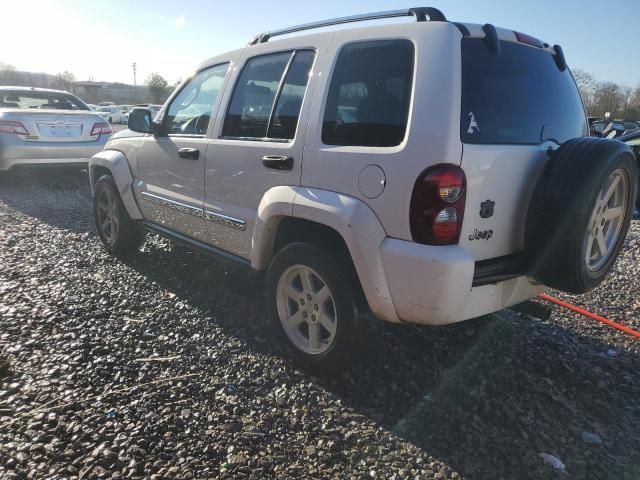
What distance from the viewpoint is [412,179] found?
7.52ft

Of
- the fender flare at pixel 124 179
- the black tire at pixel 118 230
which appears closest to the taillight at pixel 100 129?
the black tire at pixel 118 230

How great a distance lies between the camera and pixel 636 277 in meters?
4.85

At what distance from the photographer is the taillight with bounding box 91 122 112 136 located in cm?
808

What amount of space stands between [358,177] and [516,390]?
1.55 meters

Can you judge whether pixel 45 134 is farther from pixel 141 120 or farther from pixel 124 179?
pixel 141 120

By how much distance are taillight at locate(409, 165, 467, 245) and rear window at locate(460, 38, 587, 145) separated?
22 centimetres

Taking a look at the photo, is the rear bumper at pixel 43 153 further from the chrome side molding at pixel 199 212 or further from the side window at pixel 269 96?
the side window at pixel 269 96

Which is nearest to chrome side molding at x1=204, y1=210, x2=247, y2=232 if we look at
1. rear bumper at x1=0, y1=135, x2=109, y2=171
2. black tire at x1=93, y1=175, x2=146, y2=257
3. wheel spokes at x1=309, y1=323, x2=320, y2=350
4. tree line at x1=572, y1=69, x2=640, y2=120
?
wheel spokes at x1=309, y1=323, x2=320, y2=350

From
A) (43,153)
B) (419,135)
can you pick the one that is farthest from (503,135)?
(43,153)

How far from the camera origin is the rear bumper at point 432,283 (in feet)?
7.43

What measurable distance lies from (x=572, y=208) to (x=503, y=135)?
0.50m

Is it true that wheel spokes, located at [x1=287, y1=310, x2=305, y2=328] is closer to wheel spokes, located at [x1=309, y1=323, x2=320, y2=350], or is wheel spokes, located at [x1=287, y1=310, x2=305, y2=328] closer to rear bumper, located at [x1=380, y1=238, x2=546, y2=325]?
wheel spokes, located at [x1=309, y1=323, x2=320, y2=350]

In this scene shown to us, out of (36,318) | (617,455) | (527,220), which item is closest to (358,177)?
(527,220)

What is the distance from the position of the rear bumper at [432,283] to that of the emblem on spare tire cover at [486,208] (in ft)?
0.78
